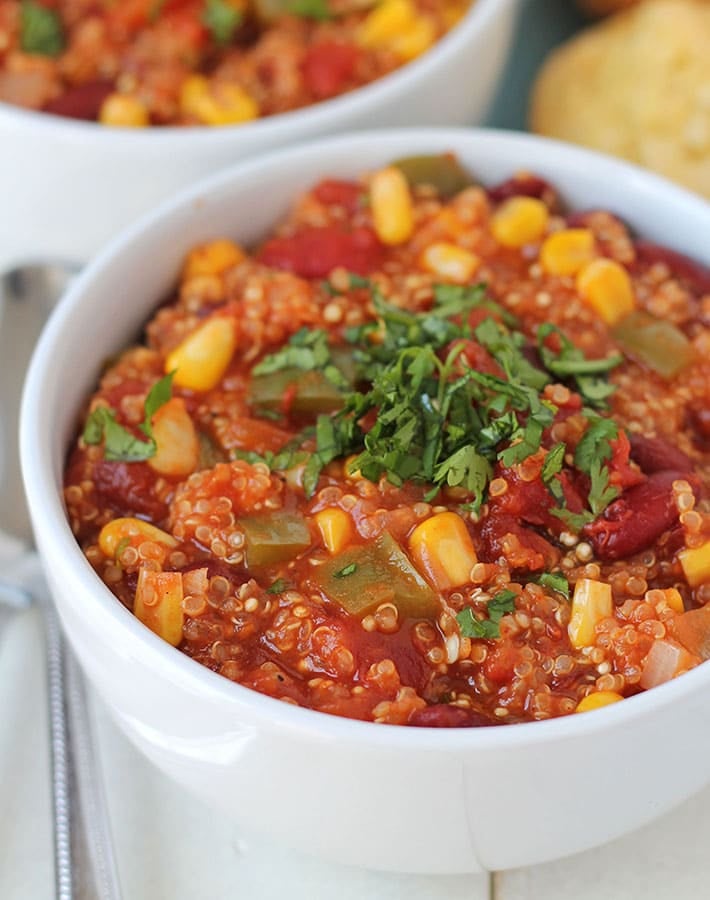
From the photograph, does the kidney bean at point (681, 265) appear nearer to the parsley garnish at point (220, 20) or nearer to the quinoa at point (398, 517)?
the quinoa at point (398, 517)

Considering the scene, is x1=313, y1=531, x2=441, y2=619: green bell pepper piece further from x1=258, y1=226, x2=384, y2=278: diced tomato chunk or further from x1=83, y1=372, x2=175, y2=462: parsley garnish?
x1=258, y1=226, x2=384, y2=278: diced tomato chunk

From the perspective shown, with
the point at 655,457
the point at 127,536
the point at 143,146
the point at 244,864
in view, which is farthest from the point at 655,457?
the point at 143,146

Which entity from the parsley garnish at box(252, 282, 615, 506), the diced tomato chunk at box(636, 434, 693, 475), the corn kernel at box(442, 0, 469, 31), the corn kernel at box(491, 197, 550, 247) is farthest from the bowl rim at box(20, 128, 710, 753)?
the corn kernel at box(442, 0, 469, 31)

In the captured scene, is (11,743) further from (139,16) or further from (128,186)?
(139,16)

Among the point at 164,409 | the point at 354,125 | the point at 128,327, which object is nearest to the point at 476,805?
the point at 164,409

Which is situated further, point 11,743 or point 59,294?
point 59,294
